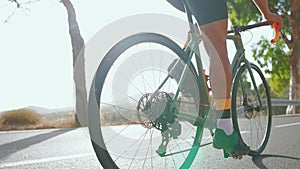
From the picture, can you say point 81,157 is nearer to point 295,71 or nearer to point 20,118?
point 20,118

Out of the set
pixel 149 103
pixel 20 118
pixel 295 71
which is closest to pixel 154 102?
pixel 149 103

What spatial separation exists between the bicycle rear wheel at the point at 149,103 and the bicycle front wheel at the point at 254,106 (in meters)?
0.48

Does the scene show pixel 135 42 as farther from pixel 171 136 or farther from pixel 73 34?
pixel 73 34

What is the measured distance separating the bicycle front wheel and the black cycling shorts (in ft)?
1.77

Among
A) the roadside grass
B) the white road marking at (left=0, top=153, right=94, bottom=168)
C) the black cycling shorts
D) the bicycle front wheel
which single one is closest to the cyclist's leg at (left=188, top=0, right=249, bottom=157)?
the black cycling shorts

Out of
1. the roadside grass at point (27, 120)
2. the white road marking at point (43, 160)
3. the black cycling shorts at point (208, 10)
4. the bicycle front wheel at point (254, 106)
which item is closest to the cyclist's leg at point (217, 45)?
the black cycling shorts at point (208, 10)

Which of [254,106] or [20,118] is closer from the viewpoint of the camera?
[254,106]

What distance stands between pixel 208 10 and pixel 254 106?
3.70 ft

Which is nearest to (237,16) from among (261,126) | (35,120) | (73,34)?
(73,34)

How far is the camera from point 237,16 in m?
18.3

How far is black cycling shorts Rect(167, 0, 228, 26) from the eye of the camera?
6.66ft

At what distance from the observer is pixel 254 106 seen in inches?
115

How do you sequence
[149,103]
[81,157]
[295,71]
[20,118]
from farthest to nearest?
[295,71] < [20,118] < [81,157] < [149,103]

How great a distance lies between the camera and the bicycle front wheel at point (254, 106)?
2.70m
